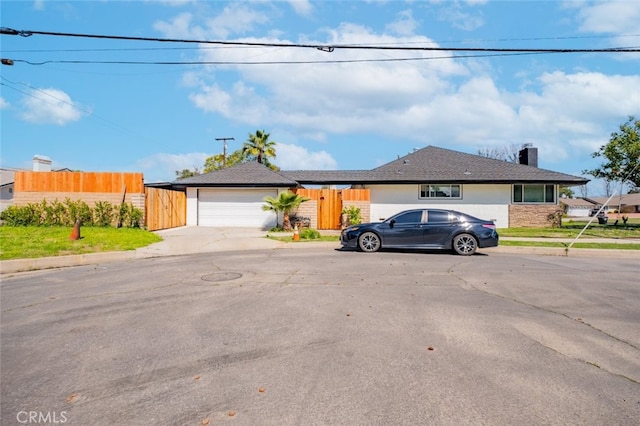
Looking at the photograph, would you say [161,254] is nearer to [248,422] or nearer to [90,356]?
[90,356]

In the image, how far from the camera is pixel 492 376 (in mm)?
3424

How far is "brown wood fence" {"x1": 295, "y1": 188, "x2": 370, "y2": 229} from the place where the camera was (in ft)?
68.8

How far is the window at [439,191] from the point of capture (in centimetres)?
2352

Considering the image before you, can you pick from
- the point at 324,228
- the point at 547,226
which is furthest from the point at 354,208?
the point at 547,226

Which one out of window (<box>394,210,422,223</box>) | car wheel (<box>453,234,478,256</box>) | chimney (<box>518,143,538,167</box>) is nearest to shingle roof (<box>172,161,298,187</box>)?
window (<box>394,210,422,223</box>)

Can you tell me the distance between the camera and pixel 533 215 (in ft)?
75.8

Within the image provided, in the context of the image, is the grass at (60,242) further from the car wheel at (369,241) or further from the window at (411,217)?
the window at (411,217)

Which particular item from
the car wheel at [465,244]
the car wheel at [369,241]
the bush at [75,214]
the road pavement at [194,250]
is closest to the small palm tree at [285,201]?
the road pavement at [194,250]

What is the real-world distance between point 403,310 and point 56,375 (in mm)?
4255

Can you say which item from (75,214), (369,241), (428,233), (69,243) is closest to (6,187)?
(75,214)

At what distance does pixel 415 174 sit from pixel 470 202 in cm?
383

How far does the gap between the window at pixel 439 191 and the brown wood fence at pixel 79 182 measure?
1632 cm

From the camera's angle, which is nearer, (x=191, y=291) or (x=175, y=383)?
(x=175, y=383)

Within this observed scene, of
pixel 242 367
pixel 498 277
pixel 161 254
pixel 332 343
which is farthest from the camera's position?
pixel 161 254
